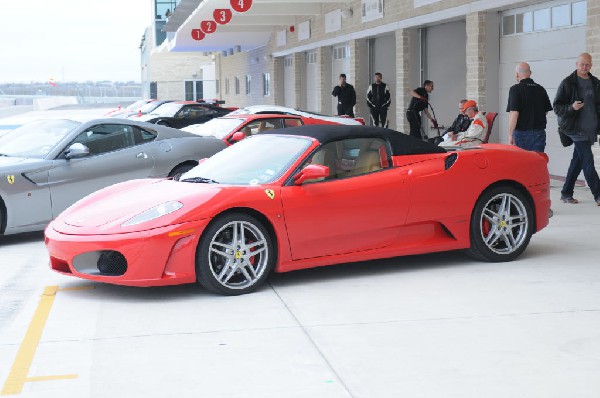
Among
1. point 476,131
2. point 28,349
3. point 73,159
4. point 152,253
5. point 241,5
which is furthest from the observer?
point 241,5

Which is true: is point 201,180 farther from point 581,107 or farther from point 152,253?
point 581,107

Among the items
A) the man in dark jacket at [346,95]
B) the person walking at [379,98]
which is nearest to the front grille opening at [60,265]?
the person walking at [379,98]

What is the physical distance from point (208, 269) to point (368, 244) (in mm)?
1340

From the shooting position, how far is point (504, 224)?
816 cm

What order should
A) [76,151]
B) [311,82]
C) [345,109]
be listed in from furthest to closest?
[311,82]
[345,109]
[76,151]

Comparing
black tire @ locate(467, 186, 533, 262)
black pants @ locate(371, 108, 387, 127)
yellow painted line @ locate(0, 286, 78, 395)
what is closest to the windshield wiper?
yellow painted line @ locate(0, 286, 78, 395)

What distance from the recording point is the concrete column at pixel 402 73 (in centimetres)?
2258

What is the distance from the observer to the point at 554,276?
7602 mm

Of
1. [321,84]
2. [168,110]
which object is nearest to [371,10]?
[168,110]

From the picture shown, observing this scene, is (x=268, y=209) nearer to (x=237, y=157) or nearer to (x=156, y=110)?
(x=237, y=157)

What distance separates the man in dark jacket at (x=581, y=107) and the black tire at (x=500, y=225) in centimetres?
362

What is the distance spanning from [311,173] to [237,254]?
2.63ft

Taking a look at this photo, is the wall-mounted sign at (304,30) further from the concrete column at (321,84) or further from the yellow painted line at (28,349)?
the yellow painted line at (28,349)

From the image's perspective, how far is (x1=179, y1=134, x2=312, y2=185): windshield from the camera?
7.57m
